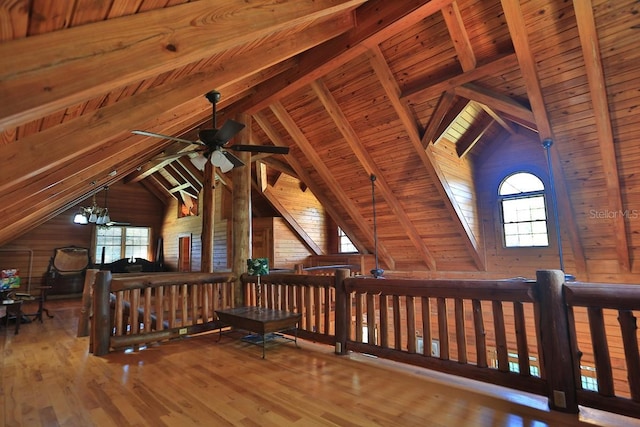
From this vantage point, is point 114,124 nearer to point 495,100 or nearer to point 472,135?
point 495,100

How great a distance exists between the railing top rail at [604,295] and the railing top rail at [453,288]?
24cm

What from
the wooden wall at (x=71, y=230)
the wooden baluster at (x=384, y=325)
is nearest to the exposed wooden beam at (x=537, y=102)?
the wooden baluster at (x=384, y=325)


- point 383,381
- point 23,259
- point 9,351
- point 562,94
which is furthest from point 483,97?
point 23,259

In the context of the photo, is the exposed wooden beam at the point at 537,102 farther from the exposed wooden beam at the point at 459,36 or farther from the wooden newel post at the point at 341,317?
the wooden newel post at the point at 341,317

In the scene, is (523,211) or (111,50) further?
(523,211)

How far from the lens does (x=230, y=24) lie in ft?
5.61

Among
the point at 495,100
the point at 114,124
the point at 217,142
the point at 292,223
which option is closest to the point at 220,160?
the point at 217,142

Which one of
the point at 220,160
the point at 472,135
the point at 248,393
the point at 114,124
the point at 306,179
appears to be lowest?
the point at 248,393

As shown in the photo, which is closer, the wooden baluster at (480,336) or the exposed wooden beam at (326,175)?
the wooden baluster at (480,336)

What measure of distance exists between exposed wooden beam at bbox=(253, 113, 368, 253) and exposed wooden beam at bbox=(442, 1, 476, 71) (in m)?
3.65

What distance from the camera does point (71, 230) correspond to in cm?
1073

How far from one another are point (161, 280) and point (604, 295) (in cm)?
443

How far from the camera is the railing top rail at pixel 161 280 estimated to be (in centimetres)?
389

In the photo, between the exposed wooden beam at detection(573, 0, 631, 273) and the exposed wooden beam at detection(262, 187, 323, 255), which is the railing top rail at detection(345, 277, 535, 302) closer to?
the exposed wooden beam at detection(573, 0, 631, 273)
